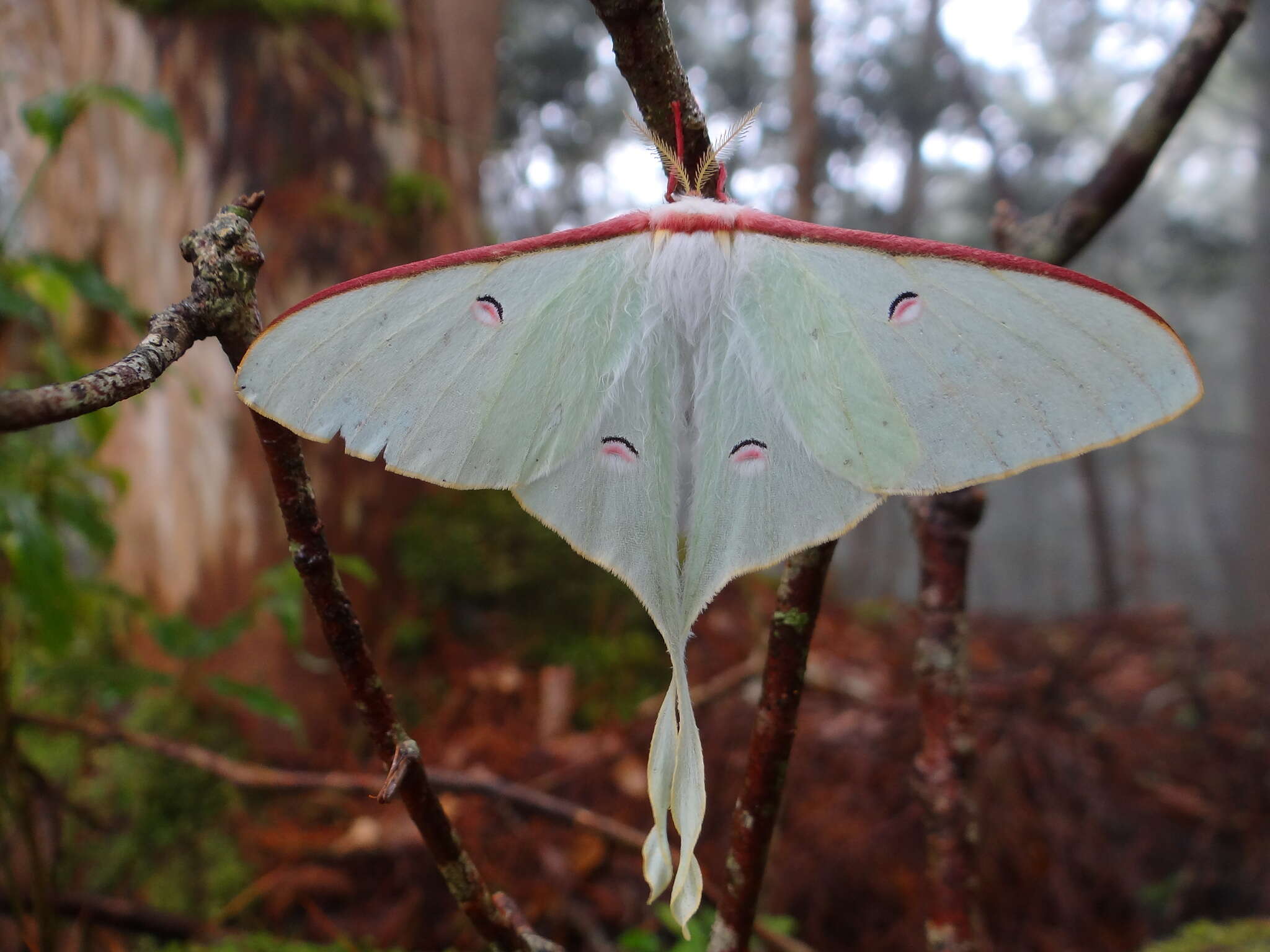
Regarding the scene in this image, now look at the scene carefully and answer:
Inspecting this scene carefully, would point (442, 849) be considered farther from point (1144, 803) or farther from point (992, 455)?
point (1144, 803)

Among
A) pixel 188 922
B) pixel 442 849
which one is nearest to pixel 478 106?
pixel 188 922

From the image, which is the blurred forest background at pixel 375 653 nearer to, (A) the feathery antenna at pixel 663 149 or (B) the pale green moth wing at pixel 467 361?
(B) the pale green moth wing at pixel 467 361

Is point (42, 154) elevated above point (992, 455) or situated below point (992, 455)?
above

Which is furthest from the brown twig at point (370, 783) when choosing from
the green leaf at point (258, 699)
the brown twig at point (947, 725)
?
the brown twig at point (947, 725)

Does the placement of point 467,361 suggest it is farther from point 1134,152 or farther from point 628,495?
point 1134,152

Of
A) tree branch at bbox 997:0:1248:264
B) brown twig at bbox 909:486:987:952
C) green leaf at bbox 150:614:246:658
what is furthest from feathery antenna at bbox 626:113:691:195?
green leaf at bbox 150:614:246:658

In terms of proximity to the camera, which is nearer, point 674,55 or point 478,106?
point 674,55

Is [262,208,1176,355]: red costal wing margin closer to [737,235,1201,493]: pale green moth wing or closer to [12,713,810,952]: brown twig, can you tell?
[737,235,1201,493]: pale green moth wing
